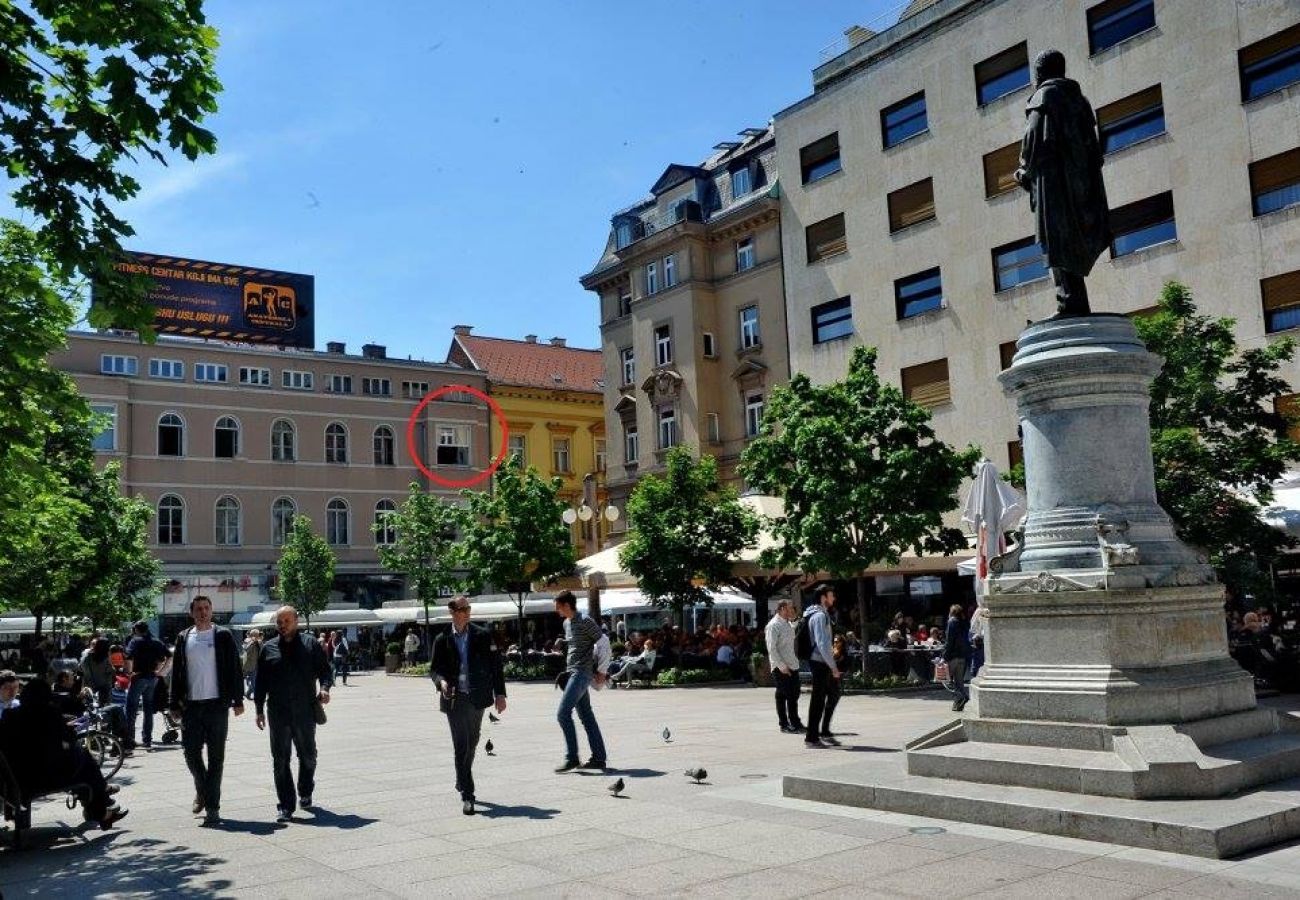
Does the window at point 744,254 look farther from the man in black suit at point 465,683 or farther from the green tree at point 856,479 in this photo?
the man in black suit at point 465,683

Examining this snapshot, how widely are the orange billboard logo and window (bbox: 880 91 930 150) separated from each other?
110 ft

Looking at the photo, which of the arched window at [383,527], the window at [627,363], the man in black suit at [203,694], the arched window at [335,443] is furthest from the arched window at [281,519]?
the man in black suit at [203,694]

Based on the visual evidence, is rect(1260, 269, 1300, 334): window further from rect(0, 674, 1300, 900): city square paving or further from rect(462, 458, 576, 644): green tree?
rect(462, 458, 576, 644): green tree

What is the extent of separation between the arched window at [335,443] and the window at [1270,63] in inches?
1682

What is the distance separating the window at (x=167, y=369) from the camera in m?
52.6

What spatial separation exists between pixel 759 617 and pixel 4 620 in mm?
27636

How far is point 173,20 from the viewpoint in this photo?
8.38 m

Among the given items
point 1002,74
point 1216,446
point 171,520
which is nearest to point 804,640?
point 1216,446

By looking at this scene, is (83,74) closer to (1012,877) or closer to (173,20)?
(173,20)

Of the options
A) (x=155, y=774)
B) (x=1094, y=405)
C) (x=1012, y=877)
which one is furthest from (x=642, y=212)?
(x=1012, y=877)

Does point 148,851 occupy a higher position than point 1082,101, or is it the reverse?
point 1082,101

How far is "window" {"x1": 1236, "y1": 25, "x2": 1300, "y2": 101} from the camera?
24.3 m

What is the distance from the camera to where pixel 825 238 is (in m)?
35.4

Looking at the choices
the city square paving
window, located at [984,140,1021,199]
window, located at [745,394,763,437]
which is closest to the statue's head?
the city square paving
